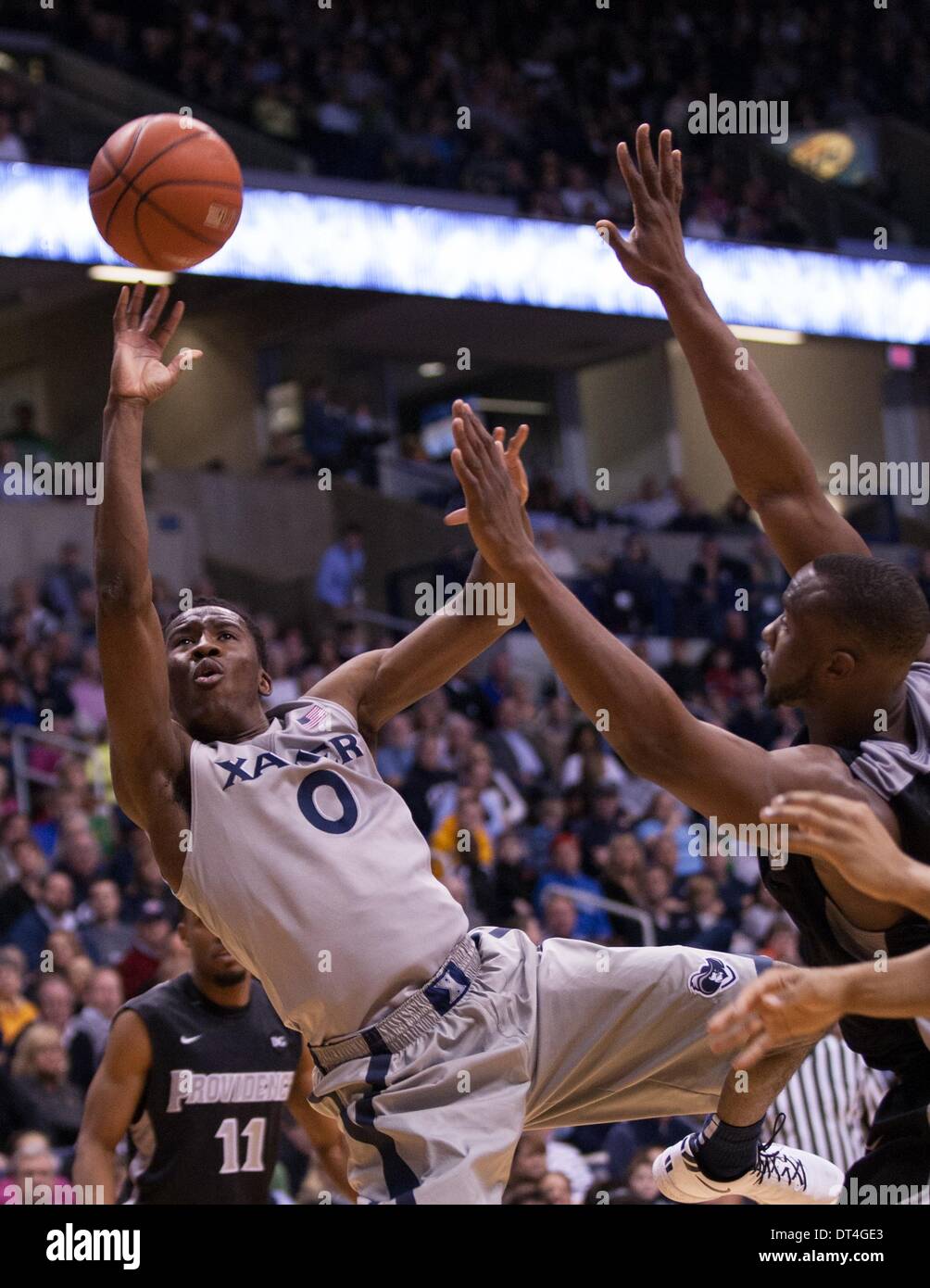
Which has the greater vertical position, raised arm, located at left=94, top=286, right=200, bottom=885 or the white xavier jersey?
raised arm, located at left=94, top=286, right=200, bottom=885

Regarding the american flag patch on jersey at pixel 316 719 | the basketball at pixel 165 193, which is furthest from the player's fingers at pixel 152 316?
the american flag patch on jersey at pixel 316 719

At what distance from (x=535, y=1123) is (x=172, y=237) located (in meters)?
2.80

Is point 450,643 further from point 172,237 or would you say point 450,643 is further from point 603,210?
point 603,210

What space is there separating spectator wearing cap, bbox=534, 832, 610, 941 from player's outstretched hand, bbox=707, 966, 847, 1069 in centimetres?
676

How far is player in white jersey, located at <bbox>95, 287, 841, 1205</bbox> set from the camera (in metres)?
4.01

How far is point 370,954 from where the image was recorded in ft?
13.3

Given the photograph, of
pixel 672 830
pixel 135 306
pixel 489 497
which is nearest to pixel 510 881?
pixel 672 830

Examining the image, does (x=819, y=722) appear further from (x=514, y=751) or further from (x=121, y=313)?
(x=514, y=751)

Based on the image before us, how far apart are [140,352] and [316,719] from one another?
104 cm

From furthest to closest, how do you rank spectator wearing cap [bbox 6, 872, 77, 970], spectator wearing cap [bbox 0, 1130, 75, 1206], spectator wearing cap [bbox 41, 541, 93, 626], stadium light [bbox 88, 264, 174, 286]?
stadium light [bbox 88, 264, 174, 286] → spectator wearing cap [bbox 41, 541, 93, 626] → spectator wearing cap [bbox 6, 872, 77, 970] → spectator wearing cap [bbox 0, 1130, 75, 1206]

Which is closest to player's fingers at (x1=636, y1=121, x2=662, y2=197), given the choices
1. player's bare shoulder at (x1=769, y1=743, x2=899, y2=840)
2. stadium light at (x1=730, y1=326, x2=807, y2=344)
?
player's bare shoulder at (x1=769, y1=743, x2=899, y2=840)

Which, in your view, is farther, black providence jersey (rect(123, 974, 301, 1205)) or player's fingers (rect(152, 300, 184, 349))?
black providence jersey (rect(123, 974, 301, 1205))

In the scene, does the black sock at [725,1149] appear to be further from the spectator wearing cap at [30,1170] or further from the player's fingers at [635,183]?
the spectator wearing cap at [30,1170]

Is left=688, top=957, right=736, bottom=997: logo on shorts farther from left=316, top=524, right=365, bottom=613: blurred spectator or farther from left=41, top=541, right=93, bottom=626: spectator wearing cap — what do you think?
left=316, top=524, right=365, bottom=613: blurred spectator
